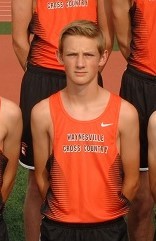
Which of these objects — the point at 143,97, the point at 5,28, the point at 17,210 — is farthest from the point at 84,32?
the point at 5,28

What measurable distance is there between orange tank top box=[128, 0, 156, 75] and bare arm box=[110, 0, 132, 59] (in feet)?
0.18

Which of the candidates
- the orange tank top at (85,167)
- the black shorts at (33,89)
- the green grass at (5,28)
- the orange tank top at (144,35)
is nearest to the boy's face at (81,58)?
the orange tank top at (85,167)

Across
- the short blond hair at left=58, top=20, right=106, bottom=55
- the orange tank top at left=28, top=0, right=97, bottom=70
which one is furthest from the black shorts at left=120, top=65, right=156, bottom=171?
the short blond hair at left=58, top=20, right=106, bottom=55

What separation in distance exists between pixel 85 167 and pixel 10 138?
51 cm

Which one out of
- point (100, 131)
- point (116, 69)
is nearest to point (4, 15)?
point (116, 69)

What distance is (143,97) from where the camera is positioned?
4949 millimetres

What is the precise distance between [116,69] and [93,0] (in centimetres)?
673

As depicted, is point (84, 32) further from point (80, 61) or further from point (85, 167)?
point (85, 167)

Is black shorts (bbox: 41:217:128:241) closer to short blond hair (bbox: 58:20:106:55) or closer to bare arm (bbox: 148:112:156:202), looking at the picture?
bare arm (bbox: 148:112:156:202)

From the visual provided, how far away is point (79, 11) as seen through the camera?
16.1 feet

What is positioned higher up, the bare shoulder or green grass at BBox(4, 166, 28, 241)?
the bare shoulder

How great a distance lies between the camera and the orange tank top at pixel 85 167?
4.20 m

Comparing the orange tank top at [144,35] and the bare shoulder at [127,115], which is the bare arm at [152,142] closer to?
the bare shoulder at [127,115]

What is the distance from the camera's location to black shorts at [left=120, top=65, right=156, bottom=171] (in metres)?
4.92
